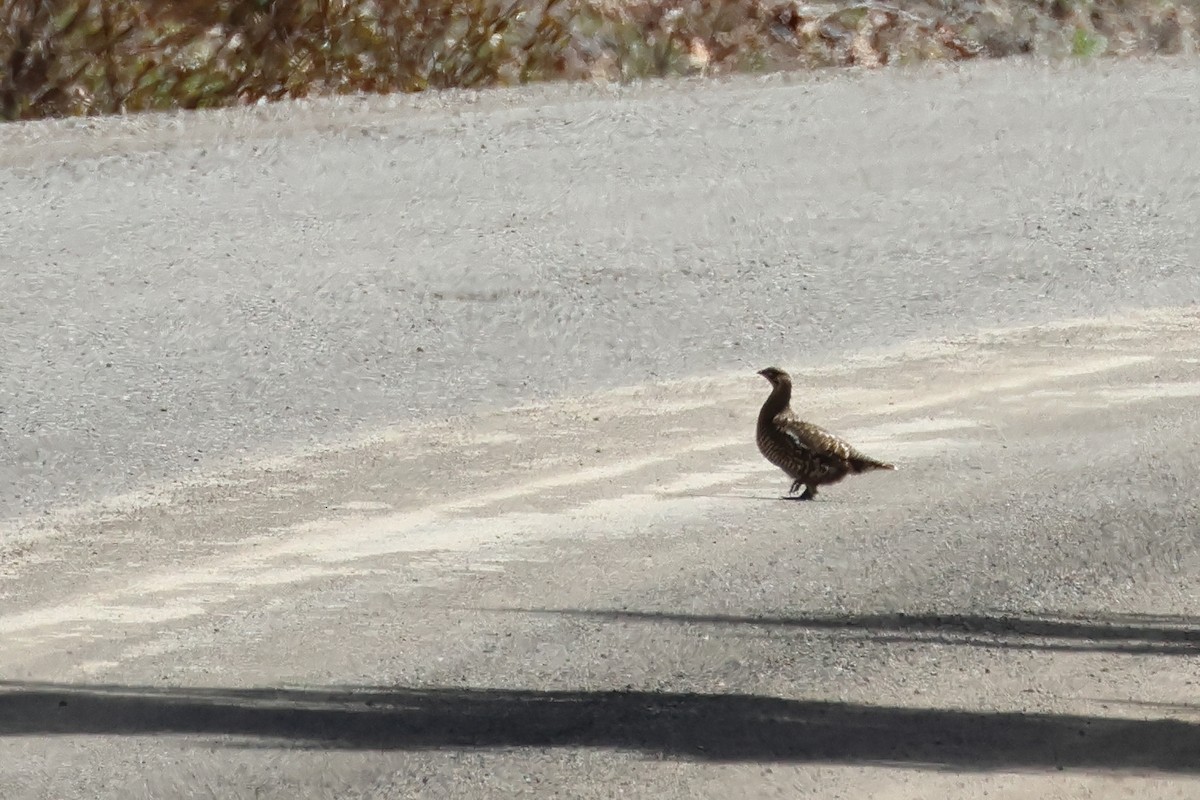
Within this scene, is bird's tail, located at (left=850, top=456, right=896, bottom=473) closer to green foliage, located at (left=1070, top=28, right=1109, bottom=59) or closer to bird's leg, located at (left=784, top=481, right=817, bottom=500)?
bird's leg, located at (left=784, top=481, right=817, bottom=500)

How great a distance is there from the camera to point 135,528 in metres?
6.79

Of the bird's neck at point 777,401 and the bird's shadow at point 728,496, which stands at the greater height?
the bird's neck at point 777,401

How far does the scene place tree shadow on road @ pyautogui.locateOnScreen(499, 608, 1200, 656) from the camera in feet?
19.3

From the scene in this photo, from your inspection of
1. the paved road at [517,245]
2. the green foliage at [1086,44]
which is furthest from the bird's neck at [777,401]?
the green foliage at [1086,44]

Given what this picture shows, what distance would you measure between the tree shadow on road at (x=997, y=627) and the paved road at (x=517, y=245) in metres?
2.18

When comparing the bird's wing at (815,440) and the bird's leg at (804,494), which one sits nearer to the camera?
the bird's wing at (815,440)

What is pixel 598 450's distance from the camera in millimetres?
7652

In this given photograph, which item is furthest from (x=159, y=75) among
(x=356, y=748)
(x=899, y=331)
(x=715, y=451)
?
(x=356, y=748)

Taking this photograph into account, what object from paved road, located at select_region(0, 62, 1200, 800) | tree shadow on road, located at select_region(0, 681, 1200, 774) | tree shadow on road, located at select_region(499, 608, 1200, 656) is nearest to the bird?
paved road, located at select_region(0, 62, 1200, 800)

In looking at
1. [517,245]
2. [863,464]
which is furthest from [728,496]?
[517,245]

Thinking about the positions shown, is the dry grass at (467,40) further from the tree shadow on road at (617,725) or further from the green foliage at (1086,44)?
→ the tree shadow on road at (617,725)

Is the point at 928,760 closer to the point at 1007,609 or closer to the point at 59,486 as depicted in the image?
the point at 1007,609

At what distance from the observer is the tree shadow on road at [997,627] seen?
19.3 ft

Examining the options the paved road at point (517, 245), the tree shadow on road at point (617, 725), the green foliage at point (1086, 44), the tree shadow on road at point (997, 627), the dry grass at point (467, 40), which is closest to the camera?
the tree shadow on road at point (617, 725)
